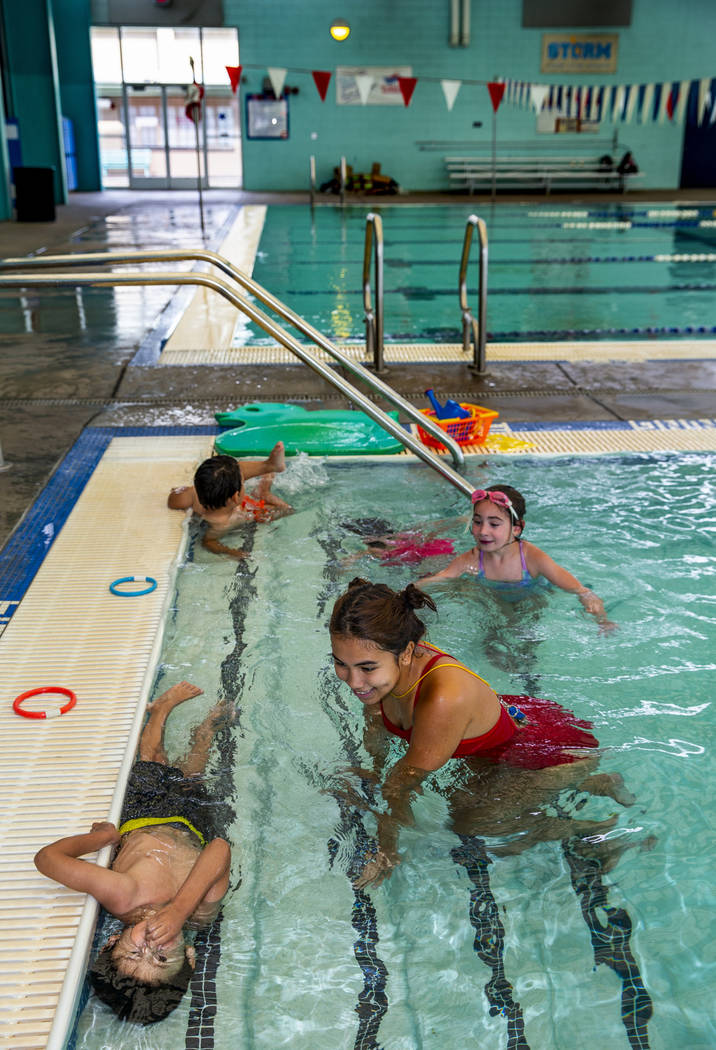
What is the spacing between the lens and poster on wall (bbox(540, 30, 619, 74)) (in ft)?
76.8

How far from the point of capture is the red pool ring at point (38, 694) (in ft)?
8.86

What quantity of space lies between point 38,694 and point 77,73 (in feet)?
82.1

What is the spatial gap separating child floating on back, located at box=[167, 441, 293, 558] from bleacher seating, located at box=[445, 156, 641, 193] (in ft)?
68.4

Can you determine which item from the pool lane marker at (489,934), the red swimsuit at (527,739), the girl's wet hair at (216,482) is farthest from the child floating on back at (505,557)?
the pool lane marker at (489,934)

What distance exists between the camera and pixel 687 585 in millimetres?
3840

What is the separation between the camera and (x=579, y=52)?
23.5m

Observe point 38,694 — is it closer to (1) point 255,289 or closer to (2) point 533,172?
(1) point 255,289

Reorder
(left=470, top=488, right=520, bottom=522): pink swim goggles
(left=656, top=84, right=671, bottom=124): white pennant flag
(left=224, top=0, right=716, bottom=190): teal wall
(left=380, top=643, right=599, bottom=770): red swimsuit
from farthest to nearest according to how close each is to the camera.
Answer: (left=656, top=84, right=671, bottom=124): white pennant flag → (left=224, top=0, right=716, bottom=190): teal wall → (left=470, top=488, right=520, bottom=522): pink swim goggles → (left=380, top=643, right=599, bottom=770): red swimsuit

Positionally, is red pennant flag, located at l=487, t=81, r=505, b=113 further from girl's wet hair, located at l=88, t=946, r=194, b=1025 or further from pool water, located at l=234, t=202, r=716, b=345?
girl's wet hair, located at l=88, t=946, r=194, b=1025

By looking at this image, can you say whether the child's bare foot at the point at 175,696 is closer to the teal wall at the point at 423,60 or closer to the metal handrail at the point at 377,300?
the metal handrail at the point at 377,300

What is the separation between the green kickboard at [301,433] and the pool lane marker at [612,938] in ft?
9.98

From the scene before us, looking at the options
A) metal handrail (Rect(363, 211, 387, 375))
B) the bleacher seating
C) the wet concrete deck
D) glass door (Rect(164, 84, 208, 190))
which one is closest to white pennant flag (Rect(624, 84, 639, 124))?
the bleacher seating

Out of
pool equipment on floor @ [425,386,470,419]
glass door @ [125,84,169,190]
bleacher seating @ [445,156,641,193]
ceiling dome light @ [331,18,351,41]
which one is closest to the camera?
pool equipment on floor @ [425,386,470,419]

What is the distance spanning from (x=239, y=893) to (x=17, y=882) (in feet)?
1.65
